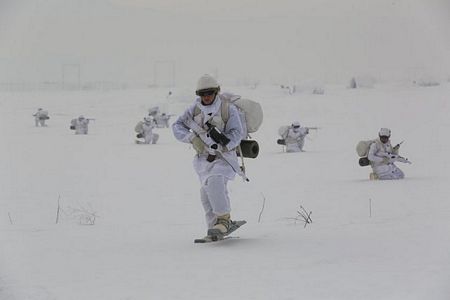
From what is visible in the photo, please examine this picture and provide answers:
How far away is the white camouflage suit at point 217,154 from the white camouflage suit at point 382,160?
647 centimetres

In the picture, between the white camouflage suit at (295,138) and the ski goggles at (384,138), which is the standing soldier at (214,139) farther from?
the white camouflage suit at (295,138)

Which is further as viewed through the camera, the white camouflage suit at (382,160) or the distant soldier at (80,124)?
the distant soldier at (80,124)

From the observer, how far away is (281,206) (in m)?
12.0

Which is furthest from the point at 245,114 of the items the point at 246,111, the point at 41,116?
the point at 41,116

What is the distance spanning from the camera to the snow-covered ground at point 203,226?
19.7 ft

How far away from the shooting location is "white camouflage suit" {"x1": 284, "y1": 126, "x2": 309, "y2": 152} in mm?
21219

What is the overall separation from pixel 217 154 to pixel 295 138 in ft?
44.3

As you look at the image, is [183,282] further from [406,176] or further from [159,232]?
[406,176]

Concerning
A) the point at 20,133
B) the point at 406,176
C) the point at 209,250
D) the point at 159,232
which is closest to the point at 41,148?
the point at 20,133

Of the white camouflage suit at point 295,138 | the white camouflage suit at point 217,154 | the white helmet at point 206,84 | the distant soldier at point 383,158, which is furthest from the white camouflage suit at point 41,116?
the white helmet at point 206,84

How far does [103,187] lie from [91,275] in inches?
342

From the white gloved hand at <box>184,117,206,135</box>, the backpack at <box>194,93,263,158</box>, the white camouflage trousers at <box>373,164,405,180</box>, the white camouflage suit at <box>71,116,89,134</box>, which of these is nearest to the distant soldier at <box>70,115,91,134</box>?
the white camouflage suit at <box>71,116,89,134</box>

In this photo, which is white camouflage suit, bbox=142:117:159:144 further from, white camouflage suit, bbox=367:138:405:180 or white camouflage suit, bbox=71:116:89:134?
white camouflage suit, bbox=367:138:405:180

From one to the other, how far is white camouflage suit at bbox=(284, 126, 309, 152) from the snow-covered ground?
34cm
